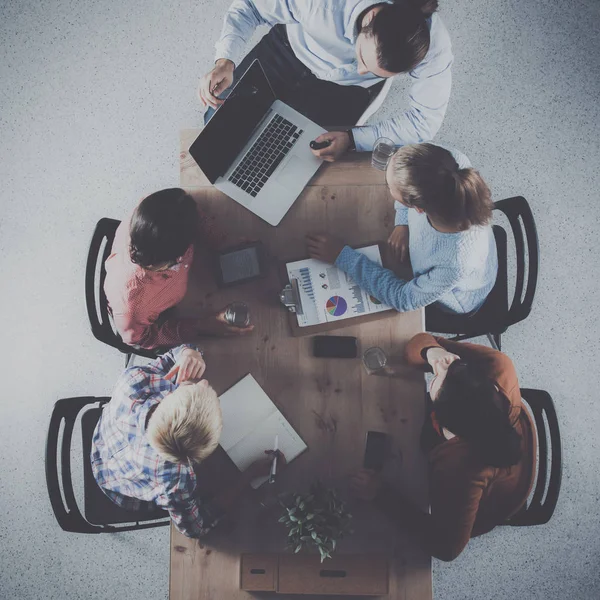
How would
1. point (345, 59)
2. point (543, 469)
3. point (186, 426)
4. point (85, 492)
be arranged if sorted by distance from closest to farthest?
point (186, 426) → point (543, 469) → point (85, 492) → point (345, 59)

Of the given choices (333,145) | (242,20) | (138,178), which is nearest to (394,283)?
(333,145)

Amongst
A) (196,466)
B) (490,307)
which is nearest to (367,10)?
(490,307)

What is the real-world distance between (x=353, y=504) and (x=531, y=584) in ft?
4.56

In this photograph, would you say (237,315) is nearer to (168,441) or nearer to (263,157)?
(168,441)

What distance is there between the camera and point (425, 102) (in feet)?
5.71

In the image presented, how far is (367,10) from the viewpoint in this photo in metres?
1.53

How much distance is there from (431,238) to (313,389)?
65 centimetres

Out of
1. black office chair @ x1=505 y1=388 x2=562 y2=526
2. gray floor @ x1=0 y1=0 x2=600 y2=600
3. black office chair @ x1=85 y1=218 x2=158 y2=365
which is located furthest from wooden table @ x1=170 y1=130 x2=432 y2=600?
gray floor @ x1=0 y1=0 x2=600 y2=600

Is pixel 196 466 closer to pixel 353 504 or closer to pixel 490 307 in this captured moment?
pixel 353 504

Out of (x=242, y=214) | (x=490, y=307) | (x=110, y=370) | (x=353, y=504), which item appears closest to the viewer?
(x=353, y=504)

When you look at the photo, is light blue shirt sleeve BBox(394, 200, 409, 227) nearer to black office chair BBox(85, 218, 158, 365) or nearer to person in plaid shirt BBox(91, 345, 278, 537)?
person in plaid shirt BBox(91, 345, 278, 537)

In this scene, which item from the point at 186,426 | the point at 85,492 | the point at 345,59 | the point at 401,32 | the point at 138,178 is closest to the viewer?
the point at 186,426

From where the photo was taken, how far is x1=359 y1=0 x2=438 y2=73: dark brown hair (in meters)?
1.40

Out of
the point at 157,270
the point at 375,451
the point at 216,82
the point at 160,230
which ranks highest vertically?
the point at 216,82
